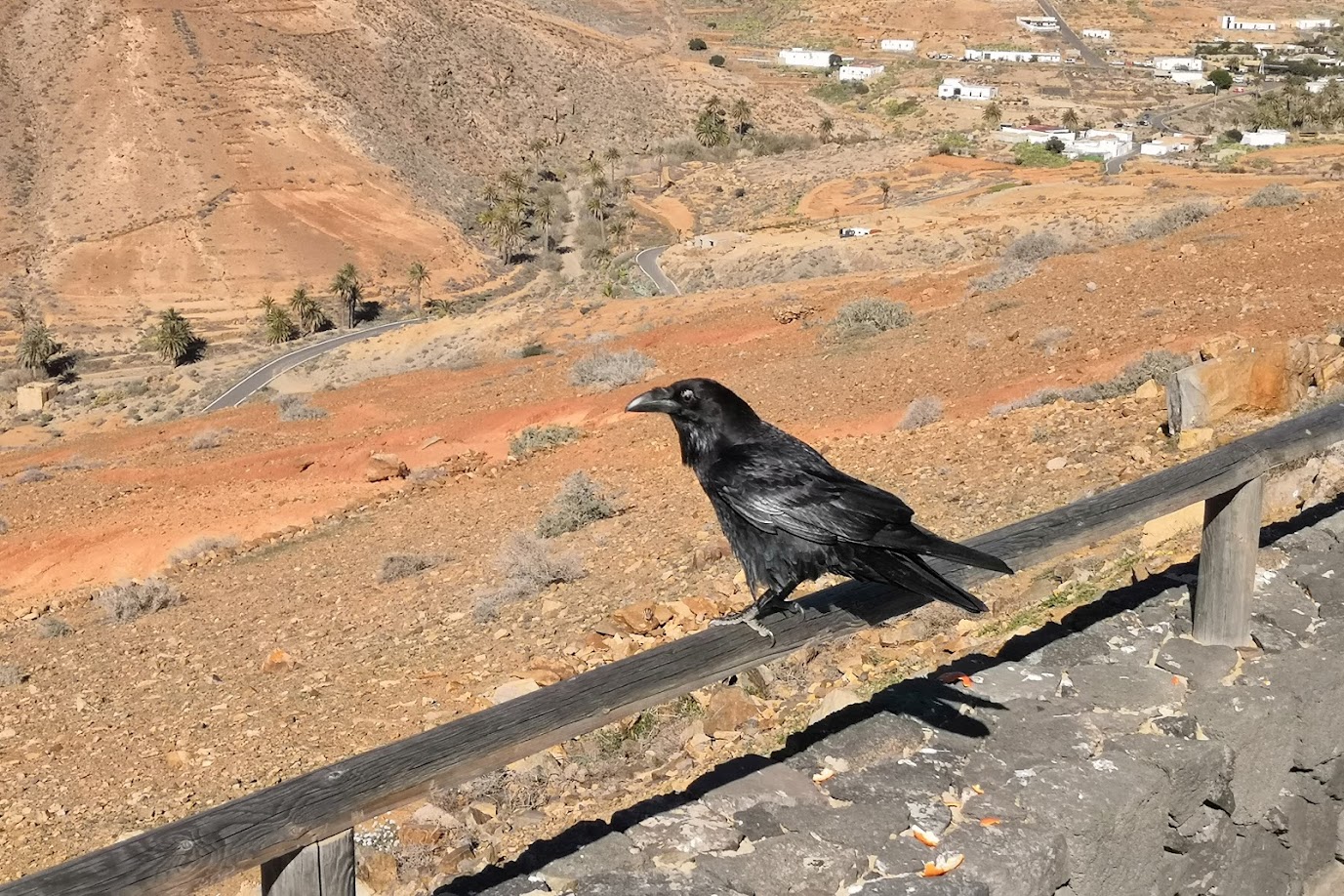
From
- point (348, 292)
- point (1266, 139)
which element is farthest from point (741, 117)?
point (1266, 139)

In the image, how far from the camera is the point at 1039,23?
113625mm

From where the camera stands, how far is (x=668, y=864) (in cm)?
313

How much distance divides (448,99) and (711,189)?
1012 inches

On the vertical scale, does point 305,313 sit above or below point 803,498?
below

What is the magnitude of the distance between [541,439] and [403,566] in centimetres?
667

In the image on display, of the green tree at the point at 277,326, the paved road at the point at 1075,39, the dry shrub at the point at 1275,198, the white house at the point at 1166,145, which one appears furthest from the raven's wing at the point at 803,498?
the paved road at the point at 1075,39

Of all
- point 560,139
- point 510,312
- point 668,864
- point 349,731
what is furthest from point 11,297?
point 668,864

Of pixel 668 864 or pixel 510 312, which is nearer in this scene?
pixel 668 864

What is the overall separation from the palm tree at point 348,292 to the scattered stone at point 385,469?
38.3 metres

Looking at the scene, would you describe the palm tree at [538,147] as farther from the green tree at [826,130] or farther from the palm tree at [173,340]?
the palm tree at [173,340]

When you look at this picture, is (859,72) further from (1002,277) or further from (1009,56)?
(1002,277)


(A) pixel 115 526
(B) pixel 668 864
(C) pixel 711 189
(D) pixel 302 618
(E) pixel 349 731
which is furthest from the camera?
(C) pixel 711 189

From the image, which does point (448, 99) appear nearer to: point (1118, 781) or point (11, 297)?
point (11, 297)

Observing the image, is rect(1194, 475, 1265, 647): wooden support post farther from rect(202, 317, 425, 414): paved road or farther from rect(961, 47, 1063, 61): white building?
rect(961, 47, 1063, 61): white building
